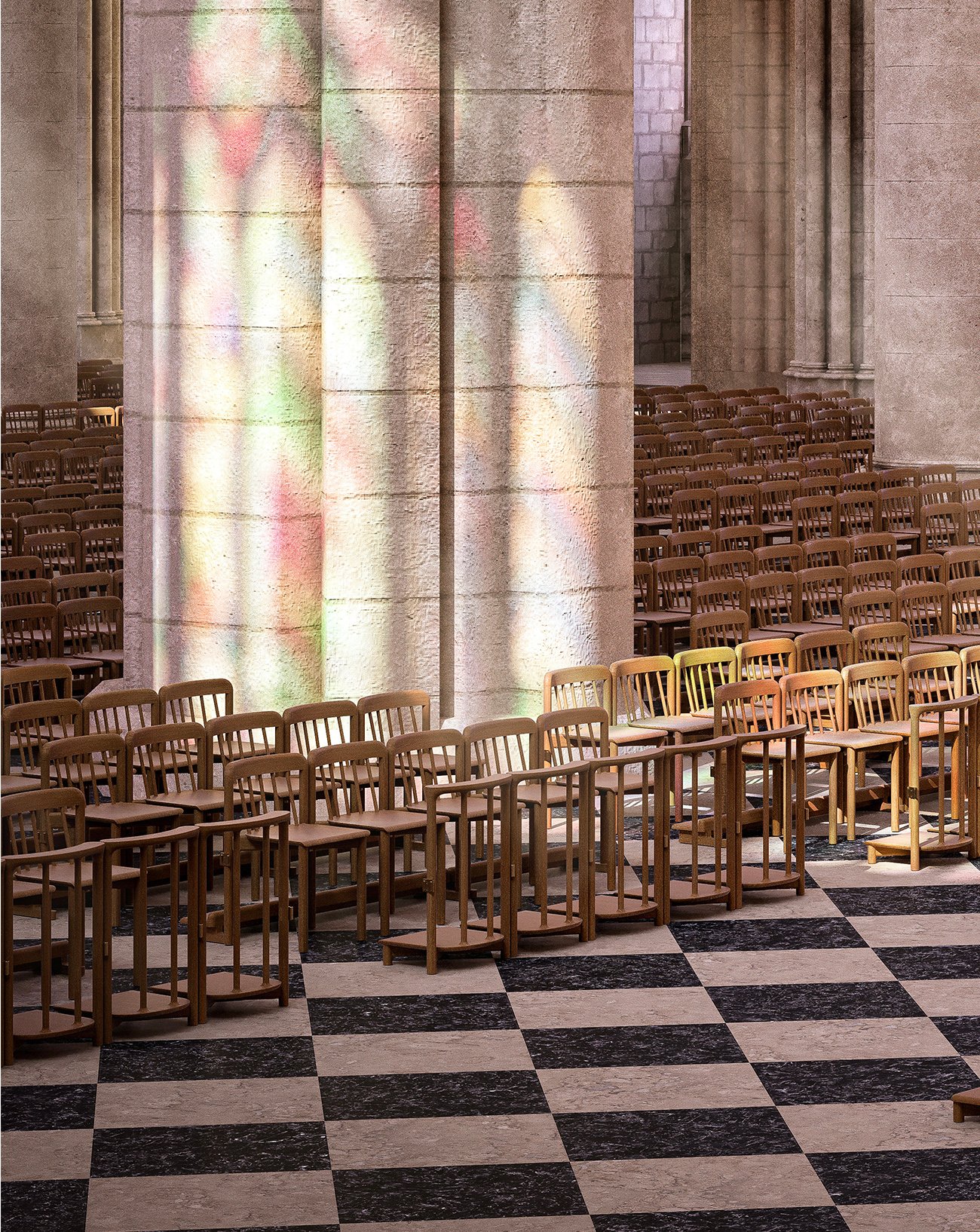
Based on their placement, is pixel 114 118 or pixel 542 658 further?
pixel 114 118

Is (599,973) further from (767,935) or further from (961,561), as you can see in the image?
(961,561)

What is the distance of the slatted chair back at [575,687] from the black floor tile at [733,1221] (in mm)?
5074

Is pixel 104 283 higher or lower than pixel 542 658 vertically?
higher

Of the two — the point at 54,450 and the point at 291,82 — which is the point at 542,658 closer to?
the point at 291,82

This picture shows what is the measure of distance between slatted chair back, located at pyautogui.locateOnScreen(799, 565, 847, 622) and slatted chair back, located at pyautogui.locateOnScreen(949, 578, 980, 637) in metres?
0.74

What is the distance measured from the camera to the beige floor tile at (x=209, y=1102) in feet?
24.5

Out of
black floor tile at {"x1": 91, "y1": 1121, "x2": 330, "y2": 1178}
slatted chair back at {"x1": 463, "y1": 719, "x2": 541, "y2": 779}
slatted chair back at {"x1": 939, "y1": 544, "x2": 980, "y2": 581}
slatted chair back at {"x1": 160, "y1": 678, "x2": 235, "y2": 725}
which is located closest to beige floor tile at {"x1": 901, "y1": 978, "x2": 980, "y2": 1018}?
slatted chair back at {"x1": 463, "y1": 719, "x2": 541, "y2": 779}

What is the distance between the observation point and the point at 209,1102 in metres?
7.66

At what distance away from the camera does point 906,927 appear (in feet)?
32.8

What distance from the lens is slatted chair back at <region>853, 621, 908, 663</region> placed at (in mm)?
12820

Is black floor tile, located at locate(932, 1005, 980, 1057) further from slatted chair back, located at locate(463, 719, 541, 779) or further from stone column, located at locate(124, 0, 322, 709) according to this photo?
stone column, located at locate(124, 0, 322, 709)

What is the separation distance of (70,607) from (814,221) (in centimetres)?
2211

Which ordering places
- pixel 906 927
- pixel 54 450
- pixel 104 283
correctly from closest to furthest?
pixel 906 927, pixel 54 450, pixel 104 283

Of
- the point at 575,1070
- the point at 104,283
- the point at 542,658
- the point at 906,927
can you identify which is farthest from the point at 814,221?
the point at 575,1070
